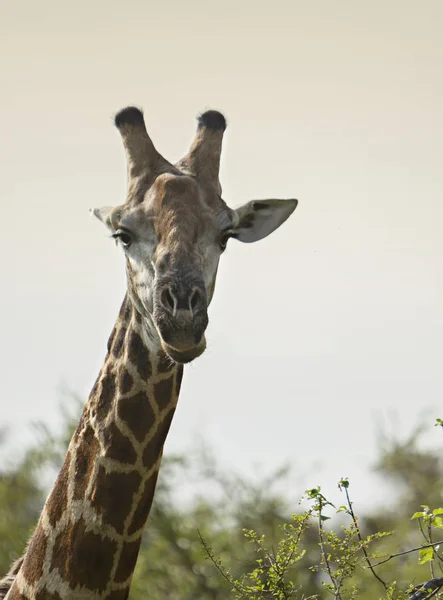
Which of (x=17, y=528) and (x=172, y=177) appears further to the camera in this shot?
(x=17, y=528)

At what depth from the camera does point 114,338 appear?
6.83m

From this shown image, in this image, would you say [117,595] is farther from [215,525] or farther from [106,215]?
[215,525]

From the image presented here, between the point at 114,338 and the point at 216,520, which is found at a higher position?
the point at 216,520

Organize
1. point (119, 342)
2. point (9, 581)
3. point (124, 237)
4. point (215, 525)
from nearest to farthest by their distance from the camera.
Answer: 1. point (119, 342)
2. point (124, 237)
3. point (9, 581)
4. point (215, 525)

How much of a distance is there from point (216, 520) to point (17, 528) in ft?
9.24

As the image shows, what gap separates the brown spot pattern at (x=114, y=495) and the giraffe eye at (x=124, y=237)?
52.3 inches

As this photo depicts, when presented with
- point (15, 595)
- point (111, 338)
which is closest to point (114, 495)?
point (15, 595)

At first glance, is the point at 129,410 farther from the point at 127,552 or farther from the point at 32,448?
the point at 32,448

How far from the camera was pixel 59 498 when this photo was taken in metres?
6.54

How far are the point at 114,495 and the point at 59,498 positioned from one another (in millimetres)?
396

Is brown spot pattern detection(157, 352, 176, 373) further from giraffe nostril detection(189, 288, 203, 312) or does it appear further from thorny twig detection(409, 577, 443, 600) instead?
thorny twig detection(409, 577, 443, 600)

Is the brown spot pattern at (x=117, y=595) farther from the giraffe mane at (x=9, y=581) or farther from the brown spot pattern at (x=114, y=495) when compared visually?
the giraffe mane at (x=9, y=581)

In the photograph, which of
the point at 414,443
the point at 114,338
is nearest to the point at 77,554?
the point at 114,338

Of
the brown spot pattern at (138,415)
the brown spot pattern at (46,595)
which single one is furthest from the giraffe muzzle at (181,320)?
the brown spot pattern at (46,595)
